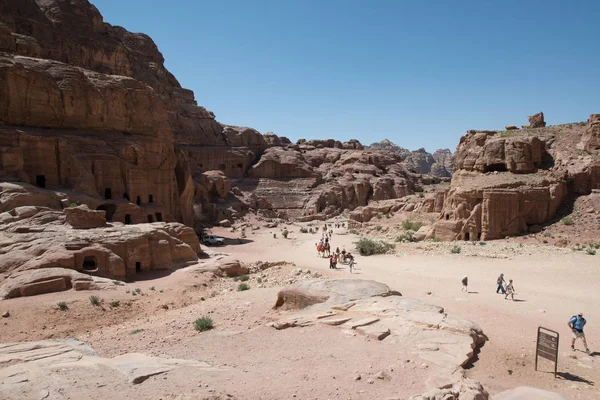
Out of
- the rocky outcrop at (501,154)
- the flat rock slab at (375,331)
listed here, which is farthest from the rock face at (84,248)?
the rocky outcrop at (501,154)

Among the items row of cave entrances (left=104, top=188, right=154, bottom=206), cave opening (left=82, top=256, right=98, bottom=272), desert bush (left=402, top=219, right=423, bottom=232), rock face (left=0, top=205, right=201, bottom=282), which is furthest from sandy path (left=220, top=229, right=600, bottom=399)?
cave opening (left=82, top=256, right=98, bottom=272)

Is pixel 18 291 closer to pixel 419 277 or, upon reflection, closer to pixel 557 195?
pixel 419 277

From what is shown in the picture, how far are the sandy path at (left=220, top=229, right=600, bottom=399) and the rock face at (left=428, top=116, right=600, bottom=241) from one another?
4.62m

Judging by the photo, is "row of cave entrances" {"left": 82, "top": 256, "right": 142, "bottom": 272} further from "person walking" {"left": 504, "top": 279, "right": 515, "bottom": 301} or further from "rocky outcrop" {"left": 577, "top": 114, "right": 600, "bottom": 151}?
"rocky outcrop" {"left": 577, "top": 114, "right": 600, "bottom": 151}

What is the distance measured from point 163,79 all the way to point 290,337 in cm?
6392

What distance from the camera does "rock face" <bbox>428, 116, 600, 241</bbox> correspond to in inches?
1132

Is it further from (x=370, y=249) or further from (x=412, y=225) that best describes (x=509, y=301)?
(x=412, y=225)

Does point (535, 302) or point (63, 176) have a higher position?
point (63, 176)

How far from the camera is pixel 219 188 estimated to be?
5328 centimetres

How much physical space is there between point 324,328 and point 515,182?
25106 millimetres

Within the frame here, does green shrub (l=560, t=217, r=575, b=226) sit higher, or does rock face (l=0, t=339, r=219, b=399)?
green shrub (l=560, t=217, r=575, b=226)

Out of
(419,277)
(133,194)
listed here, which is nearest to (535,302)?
(419,277)

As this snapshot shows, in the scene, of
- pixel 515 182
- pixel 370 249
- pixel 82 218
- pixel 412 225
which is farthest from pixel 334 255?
pixel 515 182

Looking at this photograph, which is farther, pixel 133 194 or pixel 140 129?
pixel 140 129
